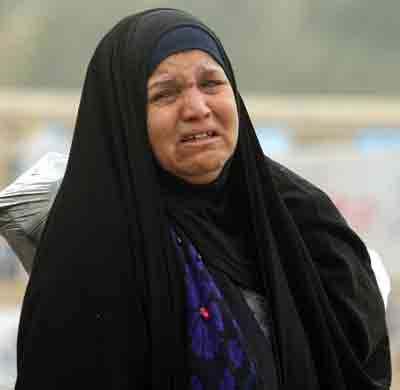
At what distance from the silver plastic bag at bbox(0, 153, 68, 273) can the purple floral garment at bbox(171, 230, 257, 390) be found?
0.39 meters

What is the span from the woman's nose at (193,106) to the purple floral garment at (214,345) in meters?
0.28

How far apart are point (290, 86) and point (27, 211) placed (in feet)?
12.0

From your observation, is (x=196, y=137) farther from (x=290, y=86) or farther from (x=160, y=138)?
(x=290, y=86)

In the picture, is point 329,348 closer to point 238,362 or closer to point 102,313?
point 238,362


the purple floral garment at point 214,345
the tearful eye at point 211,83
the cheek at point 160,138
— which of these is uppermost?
the tearful eye at point 211,83

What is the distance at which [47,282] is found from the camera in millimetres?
1769

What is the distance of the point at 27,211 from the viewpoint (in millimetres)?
2047

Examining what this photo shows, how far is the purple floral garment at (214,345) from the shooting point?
175cm

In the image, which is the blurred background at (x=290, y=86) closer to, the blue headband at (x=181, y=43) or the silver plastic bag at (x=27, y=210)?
the silver plastic bag at (x=27, y=210)

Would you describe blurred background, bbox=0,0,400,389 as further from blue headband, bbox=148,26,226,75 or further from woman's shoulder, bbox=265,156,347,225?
blue headband, bbox=148,26,226,75

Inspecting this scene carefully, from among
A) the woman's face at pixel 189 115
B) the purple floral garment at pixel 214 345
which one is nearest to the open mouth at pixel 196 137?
the woman's face at pixel 189 115

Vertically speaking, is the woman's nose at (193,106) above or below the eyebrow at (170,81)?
below

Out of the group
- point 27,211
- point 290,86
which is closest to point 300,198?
point 27,211

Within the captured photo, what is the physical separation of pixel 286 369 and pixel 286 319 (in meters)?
0.09
